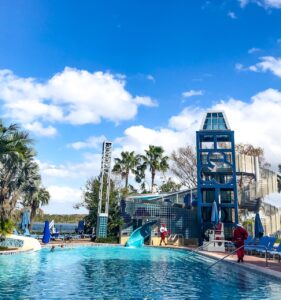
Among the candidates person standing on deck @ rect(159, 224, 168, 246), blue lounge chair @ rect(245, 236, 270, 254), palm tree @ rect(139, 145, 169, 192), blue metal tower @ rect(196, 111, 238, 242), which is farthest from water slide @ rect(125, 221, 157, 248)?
palm tree @ rect(139, 145, 169, 192)

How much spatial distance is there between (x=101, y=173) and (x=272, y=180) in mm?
15758

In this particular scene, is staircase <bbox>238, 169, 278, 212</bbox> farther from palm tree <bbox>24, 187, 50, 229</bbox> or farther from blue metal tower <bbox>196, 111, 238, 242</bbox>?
palm tree <bbox>24, 187, 50, 229</bbox>

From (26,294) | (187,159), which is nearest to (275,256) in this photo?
→ (26,294)

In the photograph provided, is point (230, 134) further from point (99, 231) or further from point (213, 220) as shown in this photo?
point (99, 231)

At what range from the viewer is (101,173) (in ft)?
110

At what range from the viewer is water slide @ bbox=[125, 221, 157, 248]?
27250mm

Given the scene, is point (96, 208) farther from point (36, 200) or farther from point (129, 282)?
point (129, 282)

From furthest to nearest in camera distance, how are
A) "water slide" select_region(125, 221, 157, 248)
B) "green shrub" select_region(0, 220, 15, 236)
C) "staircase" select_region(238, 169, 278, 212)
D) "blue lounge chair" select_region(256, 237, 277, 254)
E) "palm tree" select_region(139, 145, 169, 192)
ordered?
"palm tree" select_region(139, 145, 169, 192), "staircase" select_region(238, 169, 278, 212), "water slide" select_region(125, 221, 157, 248), "green shrub" select_region(0, 220, 15, 236), "blue lounge chair" select_region(256, 237, 277, 254)

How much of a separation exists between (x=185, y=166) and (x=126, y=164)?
33.1 feet

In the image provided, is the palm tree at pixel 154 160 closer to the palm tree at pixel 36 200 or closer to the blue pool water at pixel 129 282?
the palm tree at pixel 36 200

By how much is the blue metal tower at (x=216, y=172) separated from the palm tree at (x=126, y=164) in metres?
19.4

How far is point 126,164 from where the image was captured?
49750 millimetres

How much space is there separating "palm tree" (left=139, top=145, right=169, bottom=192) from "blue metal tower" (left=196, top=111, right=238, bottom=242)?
17.3 meters

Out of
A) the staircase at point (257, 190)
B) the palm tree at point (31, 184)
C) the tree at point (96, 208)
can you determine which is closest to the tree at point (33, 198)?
the palm tree at point (31, 184)
